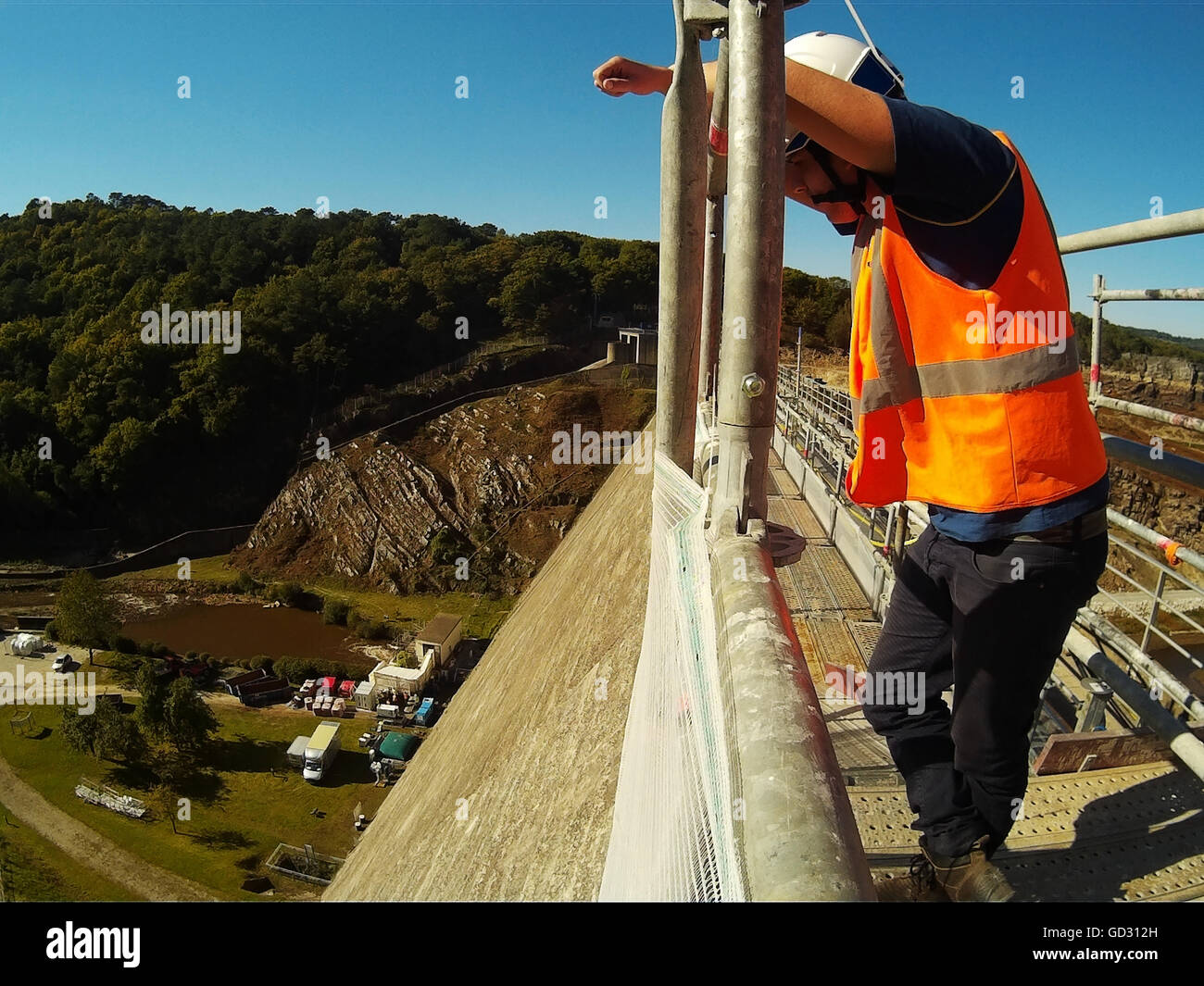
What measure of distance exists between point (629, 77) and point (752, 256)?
136 centimetres

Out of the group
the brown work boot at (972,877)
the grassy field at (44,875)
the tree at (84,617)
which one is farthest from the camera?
the tree at (84,617)

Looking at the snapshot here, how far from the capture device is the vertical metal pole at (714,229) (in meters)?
2.67

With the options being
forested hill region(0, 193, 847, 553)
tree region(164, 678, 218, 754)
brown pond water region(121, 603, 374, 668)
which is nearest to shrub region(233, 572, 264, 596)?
brown pond water region(121, 603, 374, 668)

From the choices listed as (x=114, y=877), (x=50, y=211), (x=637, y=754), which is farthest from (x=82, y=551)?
(x=637, y=754)

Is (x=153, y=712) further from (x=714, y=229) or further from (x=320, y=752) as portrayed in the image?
(x=714, y=229)

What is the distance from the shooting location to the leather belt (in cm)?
189

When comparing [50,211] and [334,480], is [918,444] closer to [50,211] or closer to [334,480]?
[334,480]

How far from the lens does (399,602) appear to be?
37.4 m

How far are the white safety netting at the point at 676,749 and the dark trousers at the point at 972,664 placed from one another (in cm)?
72

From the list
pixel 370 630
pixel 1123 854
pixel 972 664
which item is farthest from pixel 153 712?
pixel 972 664

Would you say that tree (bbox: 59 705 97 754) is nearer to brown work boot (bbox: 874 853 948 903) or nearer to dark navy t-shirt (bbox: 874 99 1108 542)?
brown work boot (bbox: 874 853 948 903)

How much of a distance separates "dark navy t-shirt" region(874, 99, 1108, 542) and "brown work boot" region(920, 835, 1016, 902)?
999mm

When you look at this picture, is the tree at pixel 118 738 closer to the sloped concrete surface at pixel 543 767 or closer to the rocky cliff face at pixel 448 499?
the rocky cliff face at pixel 448 499

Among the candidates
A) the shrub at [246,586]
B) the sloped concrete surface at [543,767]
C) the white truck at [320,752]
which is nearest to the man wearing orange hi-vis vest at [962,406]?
the sloped concrete surface at [543,767]
